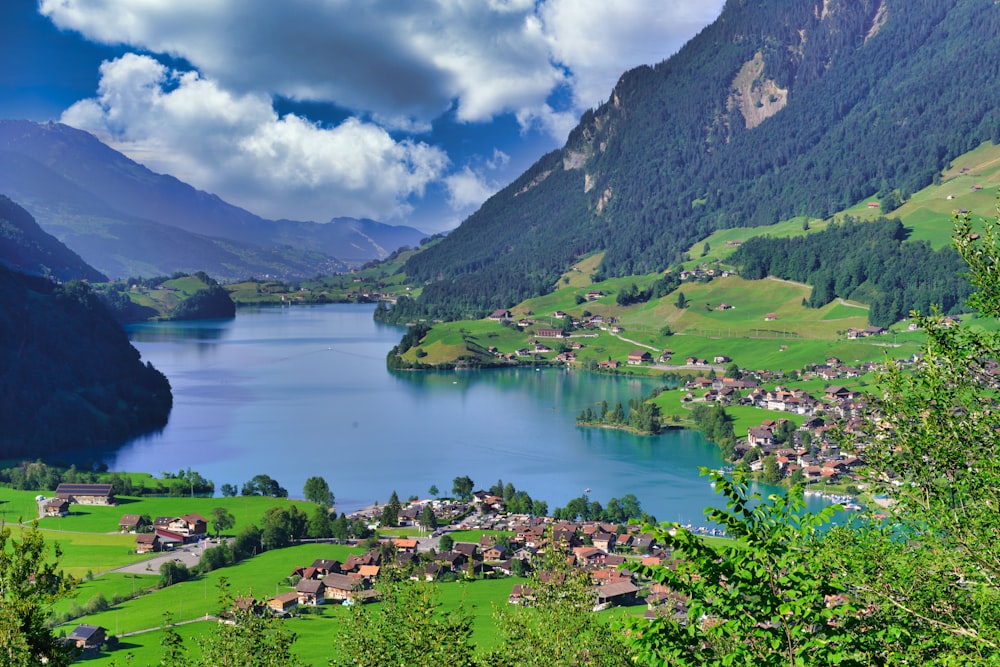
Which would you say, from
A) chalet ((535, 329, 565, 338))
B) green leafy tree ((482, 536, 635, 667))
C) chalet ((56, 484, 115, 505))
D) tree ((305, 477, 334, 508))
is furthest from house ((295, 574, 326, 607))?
chalet ((535, 329, 565, 338))

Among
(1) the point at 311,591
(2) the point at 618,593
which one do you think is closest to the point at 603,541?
(2) the point at 618,593

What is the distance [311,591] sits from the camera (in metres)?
42.6

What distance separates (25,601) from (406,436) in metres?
71.4

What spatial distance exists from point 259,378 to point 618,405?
47.0 meters

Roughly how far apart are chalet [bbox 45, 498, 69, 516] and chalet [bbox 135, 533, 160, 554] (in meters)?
8.39

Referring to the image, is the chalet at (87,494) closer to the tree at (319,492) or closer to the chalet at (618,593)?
the tree at (319,492)

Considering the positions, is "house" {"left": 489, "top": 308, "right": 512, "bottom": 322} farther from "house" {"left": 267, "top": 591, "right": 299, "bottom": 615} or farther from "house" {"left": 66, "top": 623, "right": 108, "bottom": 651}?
"house" {"left": 66, "top": 623, "right": 108, "bottom": 651}

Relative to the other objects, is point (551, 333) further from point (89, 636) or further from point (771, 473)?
point (89, 636)

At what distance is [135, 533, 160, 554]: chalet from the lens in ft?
165

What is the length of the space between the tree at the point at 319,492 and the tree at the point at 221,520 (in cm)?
504

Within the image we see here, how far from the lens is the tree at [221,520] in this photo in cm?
5381

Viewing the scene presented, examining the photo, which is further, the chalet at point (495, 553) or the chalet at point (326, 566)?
the chalet at point (495, 553)

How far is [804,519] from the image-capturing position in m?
7.91

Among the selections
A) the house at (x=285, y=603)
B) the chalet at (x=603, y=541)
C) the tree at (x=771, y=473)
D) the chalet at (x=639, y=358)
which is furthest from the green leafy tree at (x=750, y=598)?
the chalet at (x=639, y=358)
